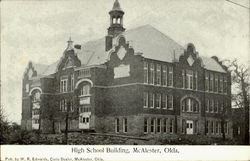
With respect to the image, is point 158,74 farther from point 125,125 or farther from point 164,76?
point 125,125

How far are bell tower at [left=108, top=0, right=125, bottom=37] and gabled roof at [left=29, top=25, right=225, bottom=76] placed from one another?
5.6 inches

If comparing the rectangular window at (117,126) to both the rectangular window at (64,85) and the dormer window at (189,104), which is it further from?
the dormer window at (189,104)

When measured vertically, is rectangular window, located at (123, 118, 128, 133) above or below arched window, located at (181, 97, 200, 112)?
below

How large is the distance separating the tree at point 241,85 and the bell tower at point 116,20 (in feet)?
7.15

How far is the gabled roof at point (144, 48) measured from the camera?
713cm

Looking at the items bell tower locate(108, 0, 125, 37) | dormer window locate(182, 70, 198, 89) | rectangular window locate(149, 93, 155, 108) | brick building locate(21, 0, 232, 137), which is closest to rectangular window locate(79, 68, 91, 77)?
brick building locate(21, 0, 232, 137)

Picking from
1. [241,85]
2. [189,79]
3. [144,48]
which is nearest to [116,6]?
[144,48]

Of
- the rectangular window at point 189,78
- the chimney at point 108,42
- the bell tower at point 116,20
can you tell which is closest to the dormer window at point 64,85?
the chimney at point 108,42

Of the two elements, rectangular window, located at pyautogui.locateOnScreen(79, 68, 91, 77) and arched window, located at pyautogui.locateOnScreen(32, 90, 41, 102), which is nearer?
arched window, located at pyautogui.locateOnScreen(32, 90, 41, 102)

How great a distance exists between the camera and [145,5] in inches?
281

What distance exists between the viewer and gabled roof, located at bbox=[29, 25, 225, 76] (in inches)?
281

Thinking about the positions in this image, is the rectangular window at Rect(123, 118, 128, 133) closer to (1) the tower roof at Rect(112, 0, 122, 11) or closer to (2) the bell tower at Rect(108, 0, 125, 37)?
(2) the bell tower at Rect(108, 0, 125, 37)

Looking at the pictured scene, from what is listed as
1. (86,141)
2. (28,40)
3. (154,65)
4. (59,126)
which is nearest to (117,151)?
(86,141)

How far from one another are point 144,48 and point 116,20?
2.77 feet
